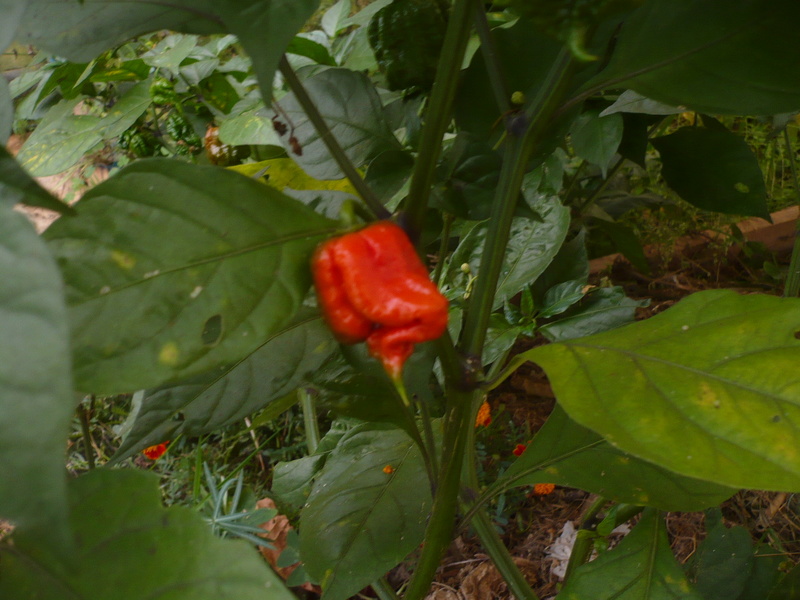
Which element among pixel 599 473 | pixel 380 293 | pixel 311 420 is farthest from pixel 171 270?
pixel 311 420

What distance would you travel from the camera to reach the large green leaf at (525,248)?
2.84ft

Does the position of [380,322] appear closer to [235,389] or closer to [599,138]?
[235,389]

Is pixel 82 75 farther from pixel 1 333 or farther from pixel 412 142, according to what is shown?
pixel 1 333

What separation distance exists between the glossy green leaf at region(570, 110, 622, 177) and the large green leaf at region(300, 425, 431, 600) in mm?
472

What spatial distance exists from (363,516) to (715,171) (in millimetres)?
805

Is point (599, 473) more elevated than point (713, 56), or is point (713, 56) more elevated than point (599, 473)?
point (713, 56)

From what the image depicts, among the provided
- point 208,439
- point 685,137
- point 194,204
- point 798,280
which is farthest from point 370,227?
point 208,439

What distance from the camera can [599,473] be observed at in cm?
Answer: 70

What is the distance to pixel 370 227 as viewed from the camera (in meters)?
0.44

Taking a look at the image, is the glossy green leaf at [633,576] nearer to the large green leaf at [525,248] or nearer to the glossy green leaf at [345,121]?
the large green leaf at [525,248]

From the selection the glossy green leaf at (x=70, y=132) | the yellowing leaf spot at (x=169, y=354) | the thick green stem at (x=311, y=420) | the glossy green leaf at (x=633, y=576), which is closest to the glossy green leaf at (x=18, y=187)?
the yellowing leaf spot at (x=169, y=354)

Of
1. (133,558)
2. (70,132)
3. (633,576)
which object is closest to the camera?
(133,558)

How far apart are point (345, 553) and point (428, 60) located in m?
0.58

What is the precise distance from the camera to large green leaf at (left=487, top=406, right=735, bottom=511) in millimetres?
648
